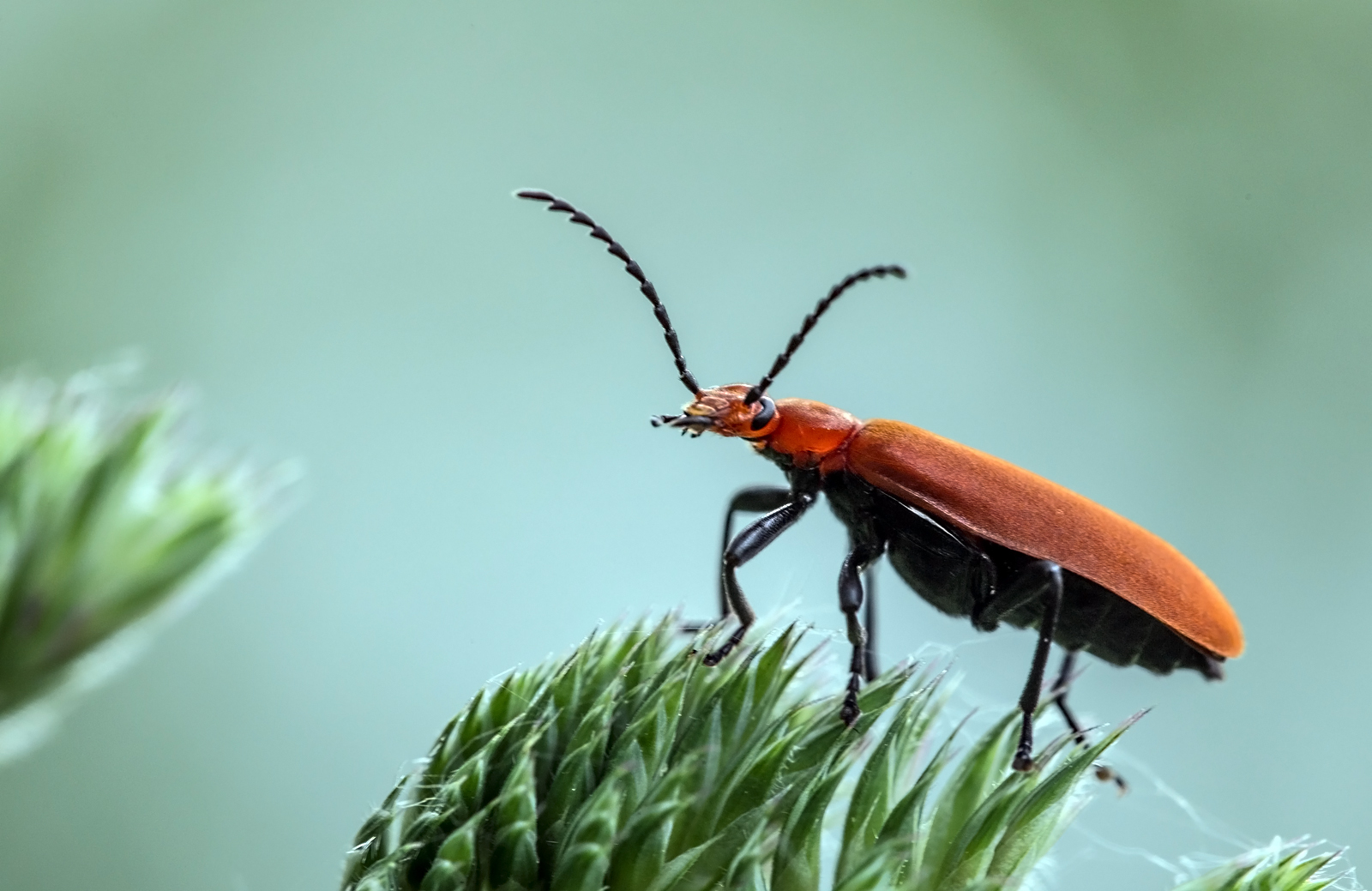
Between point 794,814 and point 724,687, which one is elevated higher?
point 724,687

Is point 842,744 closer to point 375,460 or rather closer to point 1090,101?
point 375,460

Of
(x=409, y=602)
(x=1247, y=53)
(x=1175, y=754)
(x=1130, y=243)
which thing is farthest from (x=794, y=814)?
(x=1247, y=53)

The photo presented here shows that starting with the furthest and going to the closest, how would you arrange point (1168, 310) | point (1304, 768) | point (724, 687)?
1. point (1168, 310)
2. point (1304, 768)
3. point (724, 687)

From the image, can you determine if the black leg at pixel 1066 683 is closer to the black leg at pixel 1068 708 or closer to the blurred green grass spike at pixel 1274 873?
the black leg at pixel 1068 708

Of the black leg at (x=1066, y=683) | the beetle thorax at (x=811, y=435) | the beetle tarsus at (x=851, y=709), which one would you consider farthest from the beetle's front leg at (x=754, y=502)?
the beetle tarsus at (x=851, y=709)

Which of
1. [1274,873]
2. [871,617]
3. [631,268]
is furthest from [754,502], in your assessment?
[1274,873]
